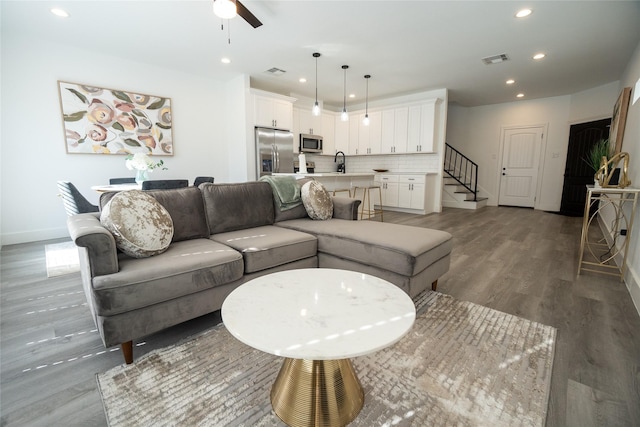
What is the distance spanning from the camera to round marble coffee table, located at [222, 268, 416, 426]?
2.98ft

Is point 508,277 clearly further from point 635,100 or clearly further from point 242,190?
point 635,100

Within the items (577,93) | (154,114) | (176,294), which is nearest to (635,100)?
(577,93)

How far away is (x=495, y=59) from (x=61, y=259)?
21.4 feet

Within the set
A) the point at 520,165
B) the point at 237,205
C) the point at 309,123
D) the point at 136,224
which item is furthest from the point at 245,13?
the point at 520,165

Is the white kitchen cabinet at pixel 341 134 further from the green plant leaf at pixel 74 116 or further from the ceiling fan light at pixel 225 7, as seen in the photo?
the ceiling fan light at pixel 225 7

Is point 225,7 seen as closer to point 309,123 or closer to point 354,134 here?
point 309,123

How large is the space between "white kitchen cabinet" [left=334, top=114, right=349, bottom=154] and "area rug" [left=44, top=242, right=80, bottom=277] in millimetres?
5905

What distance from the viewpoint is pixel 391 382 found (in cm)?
133

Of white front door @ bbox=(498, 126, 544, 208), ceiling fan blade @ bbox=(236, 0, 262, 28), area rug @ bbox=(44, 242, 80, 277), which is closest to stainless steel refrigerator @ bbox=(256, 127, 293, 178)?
ceiling fan blade @ bbox=(236, 0, 262, 28)

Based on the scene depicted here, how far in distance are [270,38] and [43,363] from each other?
12.9 feet

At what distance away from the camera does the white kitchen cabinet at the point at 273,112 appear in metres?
5.34

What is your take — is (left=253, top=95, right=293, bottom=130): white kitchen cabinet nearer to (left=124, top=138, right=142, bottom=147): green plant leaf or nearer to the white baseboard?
(left=124, top=138, right=142, bottom=147): green plant leaf

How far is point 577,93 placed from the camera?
20.3 feet

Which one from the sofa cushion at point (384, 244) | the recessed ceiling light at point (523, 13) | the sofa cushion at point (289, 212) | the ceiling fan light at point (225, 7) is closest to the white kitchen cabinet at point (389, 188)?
the recessed ceiling light at point (523, 13)
